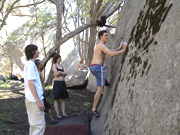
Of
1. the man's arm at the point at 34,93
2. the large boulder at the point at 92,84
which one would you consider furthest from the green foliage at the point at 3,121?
the large boulder at the point at 92,84

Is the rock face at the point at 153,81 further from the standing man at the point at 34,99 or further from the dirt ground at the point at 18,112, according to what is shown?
the dirt ground at the point at 18,112

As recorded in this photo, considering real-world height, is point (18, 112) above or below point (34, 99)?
below

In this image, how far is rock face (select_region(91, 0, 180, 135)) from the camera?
1.89 meters

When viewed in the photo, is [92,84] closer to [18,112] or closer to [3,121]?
[18,112]

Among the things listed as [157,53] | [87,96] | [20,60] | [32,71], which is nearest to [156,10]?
[157,53]

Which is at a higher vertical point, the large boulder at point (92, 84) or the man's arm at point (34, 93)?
the man's arm at point (34, 93)

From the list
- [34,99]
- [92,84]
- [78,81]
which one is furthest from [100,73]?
[78,81]

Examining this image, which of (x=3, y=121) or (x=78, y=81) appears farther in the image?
(x=78, y=81)

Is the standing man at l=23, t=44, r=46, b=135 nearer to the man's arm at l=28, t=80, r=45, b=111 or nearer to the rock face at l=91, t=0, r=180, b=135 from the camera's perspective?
the man's arm at l=28, t=80, r=45, b=111

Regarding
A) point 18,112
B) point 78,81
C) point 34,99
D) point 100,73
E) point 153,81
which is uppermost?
point 153,81

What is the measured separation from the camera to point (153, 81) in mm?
2219

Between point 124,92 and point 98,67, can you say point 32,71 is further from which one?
point 98,67

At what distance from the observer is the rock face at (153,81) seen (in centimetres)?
Result: 189

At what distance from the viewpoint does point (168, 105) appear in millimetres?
1869
